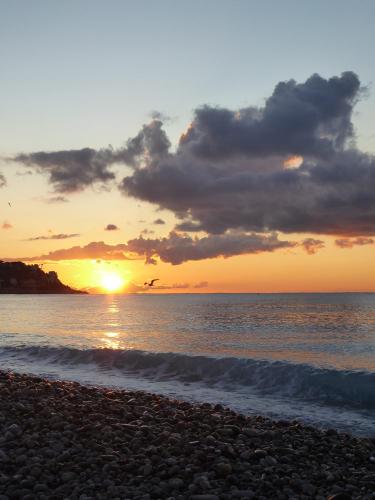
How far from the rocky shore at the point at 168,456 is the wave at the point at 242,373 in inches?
265

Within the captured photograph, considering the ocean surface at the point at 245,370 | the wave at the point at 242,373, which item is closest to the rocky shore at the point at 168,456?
the ocean surface at the point at 245,370

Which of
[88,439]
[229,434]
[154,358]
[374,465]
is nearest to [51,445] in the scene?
[88,439]

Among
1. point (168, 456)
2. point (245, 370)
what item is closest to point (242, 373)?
point (245, 370)

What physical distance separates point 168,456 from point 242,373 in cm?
1436

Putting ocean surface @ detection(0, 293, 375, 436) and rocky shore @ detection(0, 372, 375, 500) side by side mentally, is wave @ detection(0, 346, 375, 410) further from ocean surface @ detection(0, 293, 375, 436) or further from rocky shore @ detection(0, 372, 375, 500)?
rocky shore @ detection(0, 372, 375, 500)

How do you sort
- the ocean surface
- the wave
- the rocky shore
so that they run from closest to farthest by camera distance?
the rocky shore → the ocean surface → the wave

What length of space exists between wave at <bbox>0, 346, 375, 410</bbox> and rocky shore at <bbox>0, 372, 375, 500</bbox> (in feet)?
22.0

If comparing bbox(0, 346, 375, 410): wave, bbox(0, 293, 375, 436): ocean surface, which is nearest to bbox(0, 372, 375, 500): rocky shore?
bbox(0, 293, 375, 436): ocean surface

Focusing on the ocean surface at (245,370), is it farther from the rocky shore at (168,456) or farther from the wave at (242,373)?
the rocky shore at (168,456)

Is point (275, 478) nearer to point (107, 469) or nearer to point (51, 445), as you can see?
point (107, 469)

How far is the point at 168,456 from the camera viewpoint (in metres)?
10.0

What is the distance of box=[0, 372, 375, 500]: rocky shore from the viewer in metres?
8.41

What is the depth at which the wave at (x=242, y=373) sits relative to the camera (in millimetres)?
19828

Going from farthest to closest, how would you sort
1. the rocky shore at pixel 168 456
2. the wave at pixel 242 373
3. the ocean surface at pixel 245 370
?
the wave at pixel 242 373 → the ocean surface at pixel 245 370 → the rocky shore at pixel 168 456
